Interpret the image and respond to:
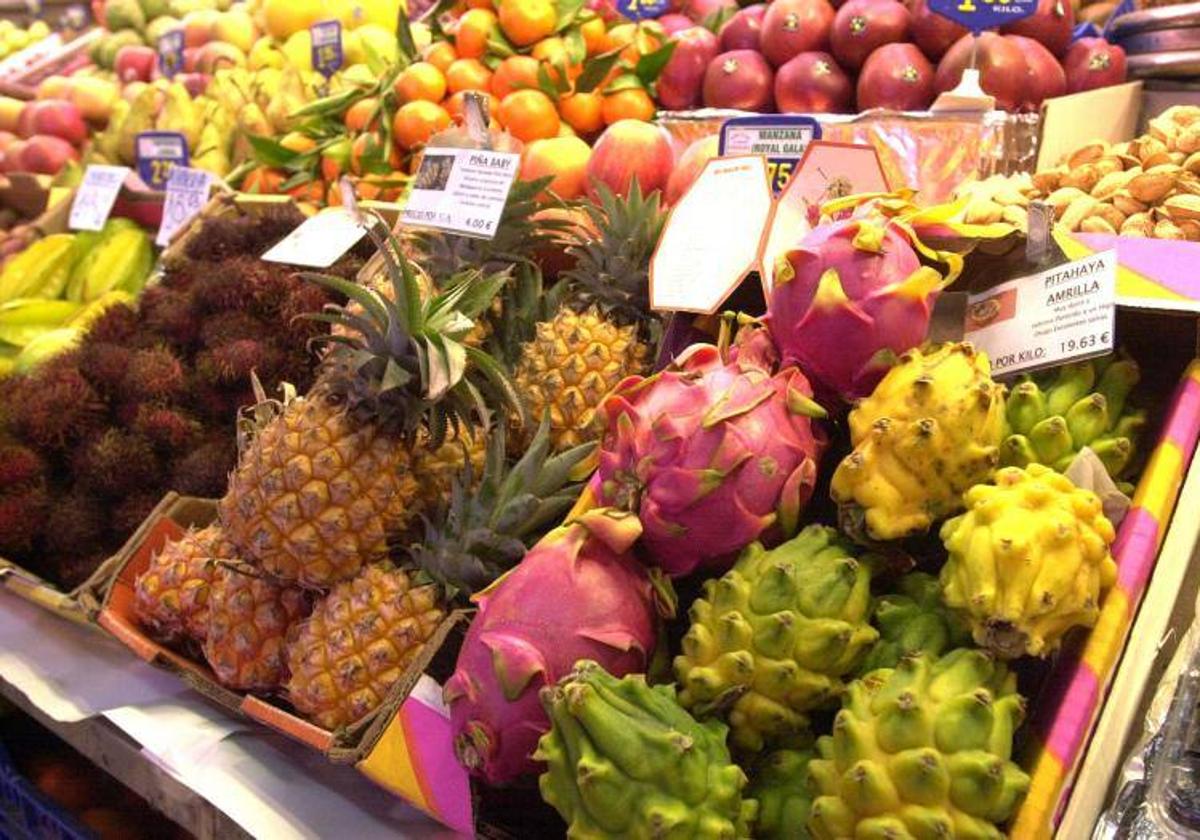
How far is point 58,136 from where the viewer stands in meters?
3.99

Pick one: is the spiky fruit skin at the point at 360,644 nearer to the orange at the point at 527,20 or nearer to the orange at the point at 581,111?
the orange at the point at 581,111

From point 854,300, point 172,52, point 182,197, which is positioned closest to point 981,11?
point 854,300

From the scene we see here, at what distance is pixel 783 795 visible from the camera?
815mm

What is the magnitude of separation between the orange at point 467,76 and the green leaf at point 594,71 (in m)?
0.24

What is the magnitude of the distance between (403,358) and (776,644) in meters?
0.59

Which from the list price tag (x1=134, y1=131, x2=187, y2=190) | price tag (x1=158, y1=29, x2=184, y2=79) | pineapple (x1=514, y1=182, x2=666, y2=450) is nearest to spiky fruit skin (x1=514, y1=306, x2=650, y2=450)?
pineapple (x1=514, y1=182, x2=666, y2=450)

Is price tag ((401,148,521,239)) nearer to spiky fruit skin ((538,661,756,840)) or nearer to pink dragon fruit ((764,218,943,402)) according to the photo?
pink dragon fruit ((764,218,943,402))

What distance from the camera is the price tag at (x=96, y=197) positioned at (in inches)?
110

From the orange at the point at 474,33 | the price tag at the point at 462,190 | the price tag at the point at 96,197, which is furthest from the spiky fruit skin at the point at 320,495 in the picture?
the price tag at the point at 96,197

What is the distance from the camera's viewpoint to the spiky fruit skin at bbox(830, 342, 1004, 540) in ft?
2.77

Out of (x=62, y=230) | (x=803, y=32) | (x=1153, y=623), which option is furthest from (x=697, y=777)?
(x=62, y=230)

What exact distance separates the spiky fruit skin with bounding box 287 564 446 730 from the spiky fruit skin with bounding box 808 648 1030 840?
55cm

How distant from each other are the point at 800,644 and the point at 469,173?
1.03 meters

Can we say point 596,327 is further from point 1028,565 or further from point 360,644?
point 1028,565
